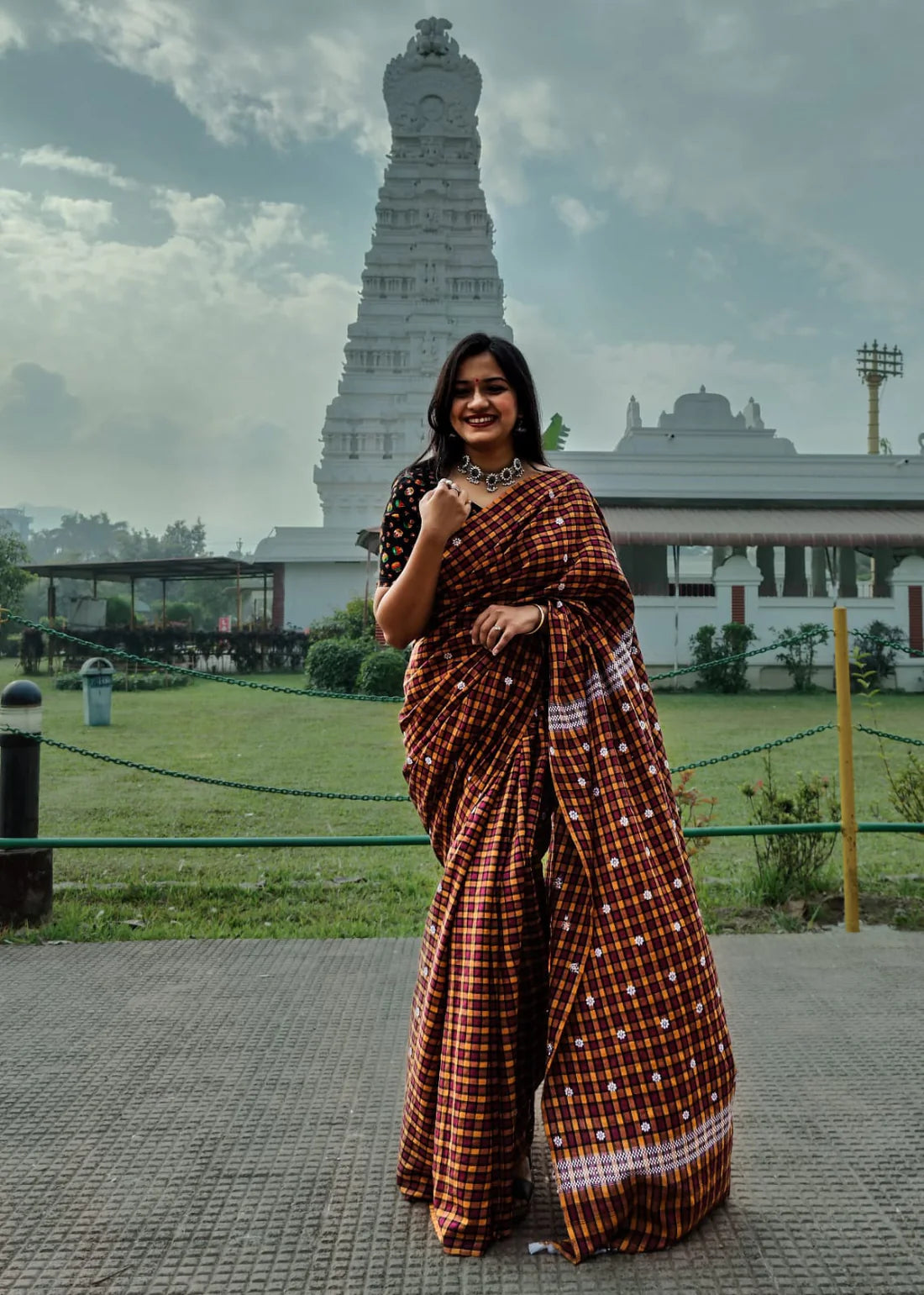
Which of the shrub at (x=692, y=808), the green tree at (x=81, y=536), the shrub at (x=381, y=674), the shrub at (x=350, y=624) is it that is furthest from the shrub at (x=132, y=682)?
the green tree at (x=81, y=536)

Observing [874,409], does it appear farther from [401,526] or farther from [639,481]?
[401,526]

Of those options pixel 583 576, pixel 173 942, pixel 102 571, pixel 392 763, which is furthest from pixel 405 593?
pixel 102 571

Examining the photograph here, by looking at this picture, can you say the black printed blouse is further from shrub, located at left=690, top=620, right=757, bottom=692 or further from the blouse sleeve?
shrub, located at left=690, top=620, right=757, bottom=692

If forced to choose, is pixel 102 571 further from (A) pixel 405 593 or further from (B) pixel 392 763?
(A) pixel 405 593

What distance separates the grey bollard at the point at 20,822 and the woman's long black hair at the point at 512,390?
7.62 ft

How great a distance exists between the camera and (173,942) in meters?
3.51

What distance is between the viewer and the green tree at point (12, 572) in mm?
23130

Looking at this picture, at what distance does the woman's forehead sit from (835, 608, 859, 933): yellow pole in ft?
6.68

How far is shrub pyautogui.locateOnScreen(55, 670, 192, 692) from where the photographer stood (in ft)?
52.9

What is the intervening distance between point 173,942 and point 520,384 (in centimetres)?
249

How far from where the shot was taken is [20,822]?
11.8 feet

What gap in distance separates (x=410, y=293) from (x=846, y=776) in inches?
1303

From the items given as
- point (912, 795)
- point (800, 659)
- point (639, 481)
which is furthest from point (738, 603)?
point (912, 795)

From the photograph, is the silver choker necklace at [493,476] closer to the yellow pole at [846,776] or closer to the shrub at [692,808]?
the shrub at [692,808]
